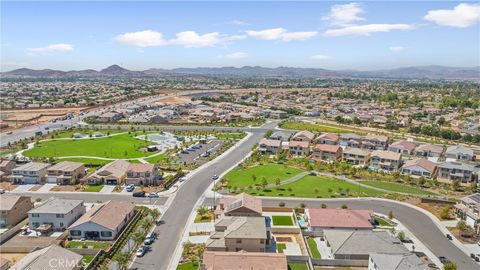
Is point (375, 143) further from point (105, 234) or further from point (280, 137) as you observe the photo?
point (105, 234)

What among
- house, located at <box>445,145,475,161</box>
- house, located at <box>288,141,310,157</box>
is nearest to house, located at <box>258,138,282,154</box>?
house, located at <box>288,141,310,157</box>

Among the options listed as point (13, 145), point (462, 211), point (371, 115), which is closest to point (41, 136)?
point (13, 145)

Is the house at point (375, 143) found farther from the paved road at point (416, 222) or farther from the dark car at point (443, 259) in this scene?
the dark car at point (443, 259)

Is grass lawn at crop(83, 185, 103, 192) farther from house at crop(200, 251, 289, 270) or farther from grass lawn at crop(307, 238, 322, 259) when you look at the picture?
grass lawn at crop(307, 238, 322, 259)

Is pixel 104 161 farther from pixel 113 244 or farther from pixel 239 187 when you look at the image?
pixel 113 244

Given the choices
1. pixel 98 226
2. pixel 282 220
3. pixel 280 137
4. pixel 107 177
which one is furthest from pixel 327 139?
pixel 98 226

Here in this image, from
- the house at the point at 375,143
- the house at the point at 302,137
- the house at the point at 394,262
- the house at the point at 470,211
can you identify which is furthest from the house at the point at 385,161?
the house at the point at 394,262
